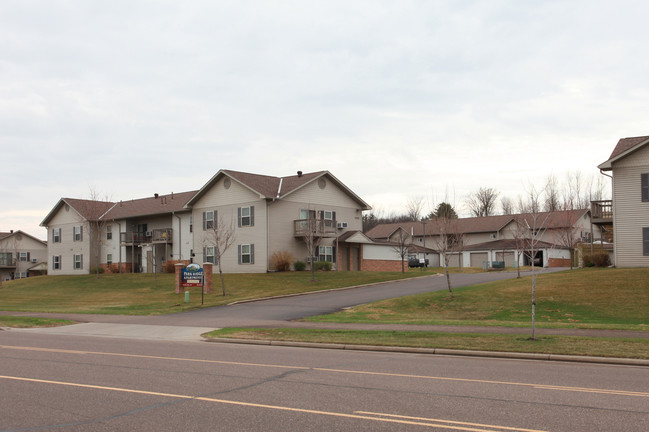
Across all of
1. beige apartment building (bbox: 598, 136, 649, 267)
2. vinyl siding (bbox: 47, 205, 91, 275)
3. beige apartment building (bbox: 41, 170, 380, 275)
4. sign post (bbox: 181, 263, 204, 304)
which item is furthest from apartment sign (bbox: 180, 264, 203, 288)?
vinyl siding (bbox: 47, 205, 91, 275)

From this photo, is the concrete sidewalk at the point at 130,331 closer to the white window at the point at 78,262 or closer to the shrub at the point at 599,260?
the shrub at the point at 599,260

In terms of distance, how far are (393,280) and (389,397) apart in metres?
33.0

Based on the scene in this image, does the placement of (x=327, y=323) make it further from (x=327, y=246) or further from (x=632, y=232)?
(x=327, y=246)

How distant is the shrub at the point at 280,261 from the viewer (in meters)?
44.9

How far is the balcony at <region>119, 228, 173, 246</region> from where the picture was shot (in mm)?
53906

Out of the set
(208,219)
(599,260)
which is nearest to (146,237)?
(208,219)

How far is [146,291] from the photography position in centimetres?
4150

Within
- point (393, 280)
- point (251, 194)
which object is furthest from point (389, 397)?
point (251, 194)

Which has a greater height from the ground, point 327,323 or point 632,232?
point 632,232

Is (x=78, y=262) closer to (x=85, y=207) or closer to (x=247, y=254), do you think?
(x=85, y=207)

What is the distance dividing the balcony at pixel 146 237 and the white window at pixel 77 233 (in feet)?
18.2

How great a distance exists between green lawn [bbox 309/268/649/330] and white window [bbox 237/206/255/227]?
19.7m

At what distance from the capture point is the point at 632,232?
34.0m

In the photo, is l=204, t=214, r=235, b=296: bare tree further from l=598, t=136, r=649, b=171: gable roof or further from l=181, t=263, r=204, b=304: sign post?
l=598, t=136, r=649, b=171: gable roof
